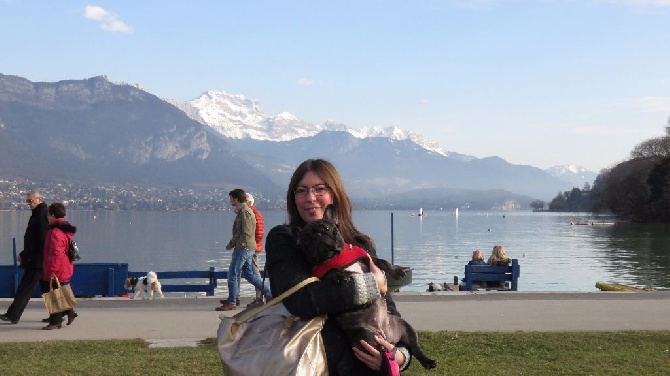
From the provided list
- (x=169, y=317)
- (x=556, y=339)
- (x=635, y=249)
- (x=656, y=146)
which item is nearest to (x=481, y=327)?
(x=556, y=339)

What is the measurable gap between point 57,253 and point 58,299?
1.88 ft

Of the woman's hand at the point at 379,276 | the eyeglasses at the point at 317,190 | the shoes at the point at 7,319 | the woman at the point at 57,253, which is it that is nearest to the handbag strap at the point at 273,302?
the woman's hand at the point at 379,276

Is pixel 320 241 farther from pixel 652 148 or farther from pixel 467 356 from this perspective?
pixel 652 148

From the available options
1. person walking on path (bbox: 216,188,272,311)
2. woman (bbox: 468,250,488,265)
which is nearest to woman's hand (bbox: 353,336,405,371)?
person walking on path (bbox: 216,188,272,311)

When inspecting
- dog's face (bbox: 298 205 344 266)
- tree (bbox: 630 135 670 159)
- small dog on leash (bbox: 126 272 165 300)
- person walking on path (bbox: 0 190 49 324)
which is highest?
tree (bbox: 630 135 670 159)

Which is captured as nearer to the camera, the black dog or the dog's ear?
the black dog

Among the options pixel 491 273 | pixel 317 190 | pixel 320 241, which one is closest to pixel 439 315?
pixel 491 273

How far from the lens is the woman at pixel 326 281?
9.13 ft

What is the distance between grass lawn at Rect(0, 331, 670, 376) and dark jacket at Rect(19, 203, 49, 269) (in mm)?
1796

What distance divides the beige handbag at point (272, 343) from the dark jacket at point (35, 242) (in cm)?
843

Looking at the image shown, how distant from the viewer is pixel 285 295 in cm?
280

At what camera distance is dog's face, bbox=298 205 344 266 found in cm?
279

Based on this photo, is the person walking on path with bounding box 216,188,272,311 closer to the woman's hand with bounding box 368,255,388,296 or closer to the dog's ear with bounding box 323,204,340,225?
the dog's ear with bounding box 323,204,340,225

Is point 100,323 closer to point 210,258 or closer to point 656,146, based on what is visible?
point 210,258
